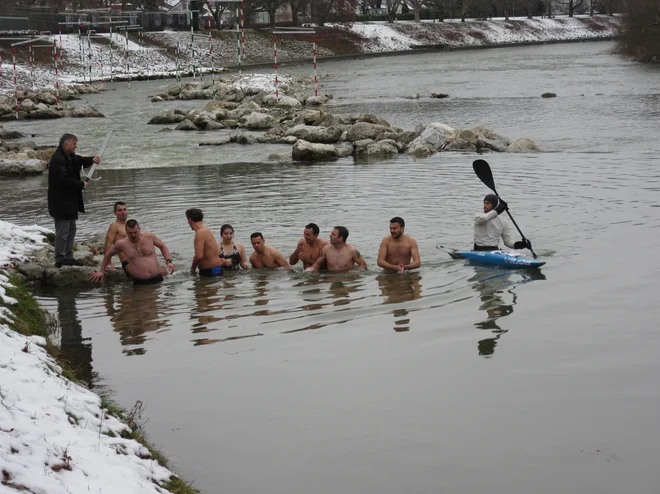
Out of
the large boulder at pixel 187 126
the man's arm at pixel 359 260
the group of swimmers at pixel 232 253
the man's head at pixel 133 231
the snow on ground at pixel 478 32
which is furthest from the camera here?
the snow on ground at pixel 478 32

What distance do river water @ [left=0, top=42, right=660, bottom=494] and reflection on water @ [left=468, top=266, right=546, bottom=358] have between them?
44 millimetres

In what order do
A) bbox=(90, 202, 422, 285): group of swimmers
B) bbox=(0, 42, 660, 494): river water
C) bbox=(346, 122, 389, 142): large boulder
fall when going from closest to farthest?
bbox=(0, 42, 660, 494): river water < bbox=(90, 202, 422, 285): group of swimmers < bbox=(346, 122, 389, 142): large boulder

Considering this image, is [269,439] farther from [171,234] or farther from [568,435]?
[171,234]

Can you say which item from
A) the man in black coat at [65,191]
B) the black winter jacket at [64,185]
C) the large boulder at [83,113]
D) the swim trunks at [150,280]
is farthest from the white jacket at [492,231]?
the large boulder at [83,113]

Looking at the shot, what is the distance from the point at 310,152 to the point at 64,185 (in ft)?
46.4

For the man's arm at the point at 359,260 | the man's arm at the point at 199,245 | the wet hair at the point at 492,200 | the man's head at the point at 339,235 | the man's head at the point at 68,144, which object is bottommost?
the man's arm at the point at 359,260

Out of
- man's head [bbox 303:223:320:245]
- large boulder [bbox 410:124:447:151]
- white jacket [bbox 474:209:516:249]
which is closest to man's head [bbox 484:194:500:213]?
white jacket [bbox 474:209:516:249]

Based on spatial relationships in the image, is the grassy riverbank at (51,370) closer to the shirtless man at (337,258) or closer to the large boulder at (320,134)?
the shirtless man at (337,258)

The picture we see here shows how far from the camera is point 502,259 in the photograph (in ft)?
45.2

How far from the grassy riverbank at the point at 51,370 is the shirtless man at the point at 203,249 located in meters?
2.56

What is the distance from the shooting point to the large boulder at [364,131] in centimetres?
2992

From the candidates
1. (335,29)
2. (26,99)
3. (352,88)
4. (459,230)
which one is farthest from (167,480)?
(335,29)

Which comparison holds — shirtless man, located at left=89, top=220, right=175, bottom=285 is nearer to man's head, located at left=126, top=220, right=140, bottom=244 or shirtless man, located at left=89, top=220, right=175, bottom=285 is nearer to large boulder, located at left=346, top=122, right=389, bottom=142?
man's head, located at left=126, top=220, right=140, bottom=244

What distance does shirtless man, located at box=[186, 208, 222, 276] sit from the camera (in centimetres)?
1378
